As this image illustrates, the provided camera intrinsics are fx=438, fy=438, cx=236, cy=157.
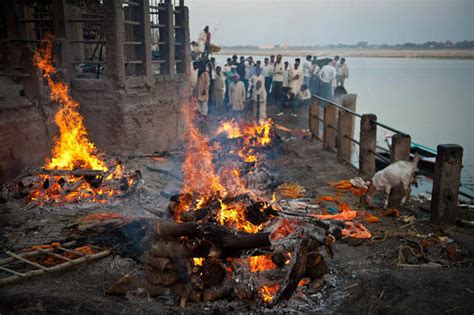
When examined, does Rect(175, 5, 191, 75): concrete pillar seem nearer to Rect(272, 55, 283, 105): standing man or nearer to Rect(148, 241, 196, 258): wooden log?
Rect(272, 55, 283, 105): standing man

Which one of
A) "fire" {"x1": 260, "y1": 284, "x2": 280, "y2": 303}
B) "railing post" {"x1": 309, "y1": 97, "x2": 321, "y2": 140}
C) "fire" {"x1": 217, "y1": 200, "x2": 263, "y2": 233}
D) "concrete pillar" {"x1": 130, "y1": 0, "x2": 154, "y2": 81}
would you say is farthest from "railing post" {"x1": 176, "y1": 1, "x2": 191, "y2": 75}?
"fire" {"x1": 260, "y1": 284, "x2": 280, "y2": 303}

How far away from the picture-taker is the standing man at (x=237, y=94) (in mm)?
18477

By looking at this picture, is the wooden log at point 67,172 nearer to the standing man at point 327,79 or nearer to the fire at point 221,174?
the fire at point 221,174

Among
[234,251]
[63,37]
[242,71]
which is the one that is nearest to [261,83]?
[242,71]

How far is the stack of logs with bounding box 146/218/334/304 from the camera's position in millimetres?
5098

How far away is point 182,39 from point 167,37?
3.61 ft

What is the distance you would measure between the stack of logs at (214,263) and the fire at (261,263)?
22cm

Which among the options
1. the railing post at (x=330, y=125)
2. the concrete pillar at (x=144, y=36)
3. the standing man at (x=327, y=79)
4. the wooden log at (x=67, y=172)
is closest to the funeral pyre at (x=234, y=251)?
the wooden log at (x=67, y=172)

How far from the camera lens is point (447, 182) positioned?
7176 mm

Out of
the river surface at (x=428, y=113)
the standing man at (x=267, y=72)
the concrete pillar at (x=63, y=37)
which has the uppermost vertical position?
the concrete pillar at (x=63, y=37)

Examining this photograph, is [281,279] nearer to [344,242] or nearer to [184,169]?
[344,242]

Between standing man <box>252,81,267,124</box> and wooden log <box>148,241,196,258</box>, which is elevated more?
standing man <box>252,81,267,124</box>

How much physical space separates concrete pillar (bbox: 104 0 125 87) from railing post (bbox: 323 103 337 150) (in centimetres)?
612

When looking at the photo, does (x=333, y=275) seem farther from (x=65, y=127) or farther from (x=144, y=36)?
(x=144, y=36)
